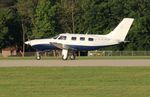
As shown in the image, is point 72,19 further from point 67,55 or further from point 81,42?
point 67,55

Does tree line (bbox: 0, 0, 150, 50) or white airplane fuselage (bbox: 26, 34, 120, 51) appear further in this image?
tree line (bbox: 0, 0, 150, 50)

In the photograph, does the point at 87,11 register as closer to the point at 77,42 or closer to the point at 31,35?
the point at 31,35

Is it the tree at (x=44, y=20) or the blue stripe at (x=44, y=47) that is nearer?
the blue stripe at (x=44, y=47)

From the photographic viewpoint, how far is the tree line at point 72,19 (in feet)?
329

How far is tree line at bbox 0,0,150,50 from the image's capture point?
100 metres

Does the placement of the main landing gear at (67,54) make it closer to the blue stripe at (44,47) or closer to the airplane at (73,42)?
the airplane at (73,42)

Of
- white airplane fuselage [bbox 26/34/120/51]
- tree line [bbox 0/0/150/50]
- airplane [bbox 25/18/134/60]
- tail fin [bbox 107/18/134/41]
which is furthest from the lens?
tree line [bbox 0/0/150/50]
